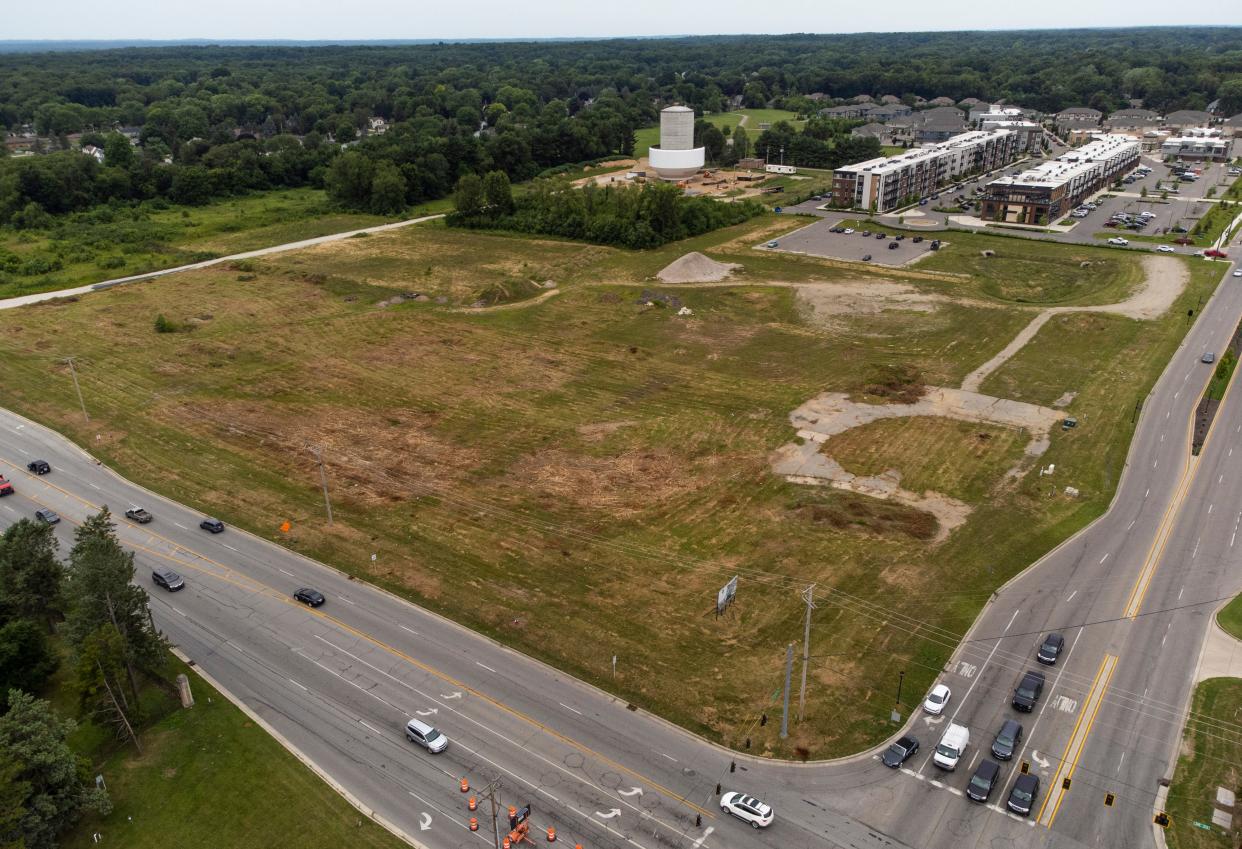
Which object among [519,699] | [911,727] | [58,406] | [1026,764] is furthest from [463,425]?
[1026,764]

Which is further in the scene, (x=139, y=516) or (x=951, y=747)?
(x=139, y=516)

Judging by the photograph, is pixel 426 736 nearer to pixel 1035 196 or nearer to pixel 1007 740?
pixel 1007 740

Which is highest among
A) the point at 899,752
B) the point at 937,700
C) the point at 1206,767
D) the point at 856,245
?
the point at 856,245

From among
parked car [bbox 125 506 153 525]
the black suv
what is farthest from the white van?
parked car [bbox 125 506 153 525]

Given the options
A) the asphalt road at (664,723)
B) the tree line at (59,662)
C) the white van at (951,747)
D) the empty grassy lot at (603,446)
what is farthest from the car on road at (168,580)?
the white van at (951,747)

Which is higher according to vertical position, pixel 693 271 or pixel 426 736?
pixel 693 271

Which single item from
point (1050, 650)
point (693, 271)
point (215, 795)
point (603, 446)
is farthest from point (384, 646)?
point (693, 271)
